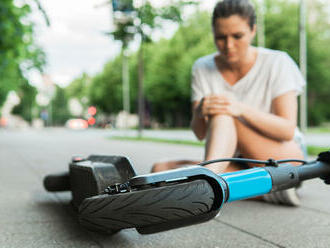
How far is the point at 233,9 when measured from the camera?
2279mm

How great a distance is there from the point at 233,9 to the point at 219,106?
20.9 inches

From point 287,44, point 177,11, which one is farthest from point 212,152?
point 287,44

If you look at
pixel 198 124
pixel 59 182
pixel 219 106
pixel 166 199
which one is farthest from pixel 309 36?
pixel 166 199

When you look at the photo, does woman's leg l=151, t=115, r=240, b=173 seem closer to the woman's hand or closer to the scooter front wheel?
the woman's hand

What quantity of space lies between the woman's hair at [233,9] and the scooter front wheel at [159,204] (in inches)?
49.7

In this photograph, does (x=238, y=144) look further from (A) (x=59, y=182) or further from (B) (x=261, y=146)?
(A) (x=59, y=182)

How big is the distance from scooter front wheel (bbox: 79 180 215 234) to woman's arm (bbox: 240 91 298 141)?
3.68 ft

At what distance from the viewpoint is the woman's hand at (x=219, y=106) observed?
2260mm

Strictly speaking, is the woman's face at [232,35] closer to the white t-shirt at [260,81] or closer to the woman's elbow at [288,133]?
the white t-shirt at [260,81]

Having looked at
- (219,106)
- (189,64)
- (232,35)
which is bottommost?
(219,106)

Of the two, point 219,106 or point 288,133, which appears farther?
point 288,133

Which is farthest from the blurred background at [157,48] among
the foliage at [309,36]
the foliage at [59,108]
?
the foliage at [59,108]

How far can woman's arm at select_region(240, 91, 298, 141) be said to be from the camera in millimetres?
2359

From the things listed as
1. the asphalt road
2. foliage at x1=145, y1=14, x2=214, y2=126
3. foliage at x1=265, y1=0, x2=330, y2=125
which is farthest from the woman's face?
foliage at x1=145, y1=14, x2=214, y2=126
